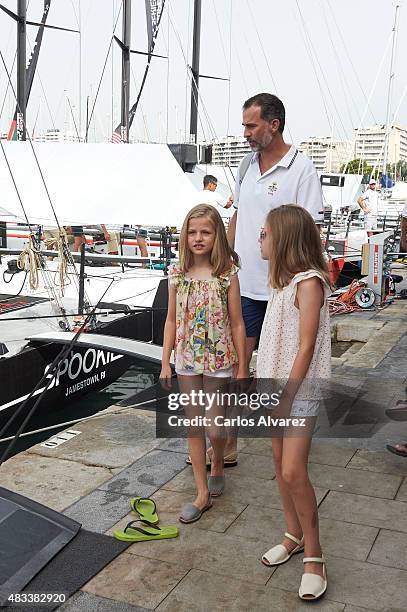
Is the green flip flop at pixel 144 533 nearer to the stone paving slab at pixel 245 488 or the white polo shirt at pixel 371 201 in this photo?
the stone paving slab at pixel 245 488

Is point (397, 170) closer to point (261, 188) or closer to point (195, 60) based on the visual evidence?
point (195, 60)

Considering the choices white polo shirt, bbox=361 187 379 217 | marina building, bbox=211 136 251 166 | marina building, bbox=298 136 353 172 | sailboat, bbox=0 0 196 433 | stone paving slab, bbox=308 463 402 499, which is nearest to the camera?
stone paving slab, bbox=308 463 402 499

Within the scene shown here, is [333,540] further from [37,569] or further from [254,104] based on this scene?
[254,104]

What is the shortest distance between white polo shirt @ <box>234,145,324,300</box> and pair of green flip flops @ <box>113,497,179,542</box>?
1.24 metres

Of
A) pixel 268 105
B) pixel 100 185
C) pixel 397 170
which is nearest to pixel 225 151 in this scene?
pixel 100 185

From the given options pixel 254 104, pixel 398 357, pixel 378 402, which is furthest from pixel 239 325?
pixel 398 357

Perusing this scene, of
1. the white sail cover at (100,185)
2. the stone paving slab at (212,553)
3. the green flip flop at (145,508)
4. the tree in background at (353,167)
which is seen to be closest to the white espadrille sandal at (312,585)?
the stone paving slab at (212,553)

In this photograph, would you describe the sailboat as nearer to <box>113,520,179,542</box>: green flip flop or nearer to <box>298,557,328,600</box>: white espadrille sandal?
<box>113,520,179,542</box>: green flip flop

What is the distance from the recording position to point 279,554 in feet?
10.2

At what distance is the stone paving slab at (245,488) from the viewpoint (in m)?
3.73

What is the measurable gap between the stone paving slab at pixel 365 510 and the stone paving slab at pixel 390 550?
0.07 m

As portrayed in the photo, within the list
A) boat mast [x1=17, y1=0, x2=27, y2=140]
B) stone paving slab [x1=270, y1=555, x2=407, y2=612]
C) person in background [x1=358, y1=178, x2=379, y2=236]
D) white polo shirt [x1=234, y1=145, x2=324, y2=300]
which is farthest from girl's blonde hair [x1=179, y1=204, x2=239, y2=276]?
person in background [x1=358, y1=178, x2=379, y2=236]

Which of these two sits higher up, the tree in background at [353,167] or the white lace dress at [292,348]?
the tree in background at [353,167]

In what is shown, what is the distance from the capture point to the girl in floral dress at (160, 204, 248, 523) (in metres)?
3.58
